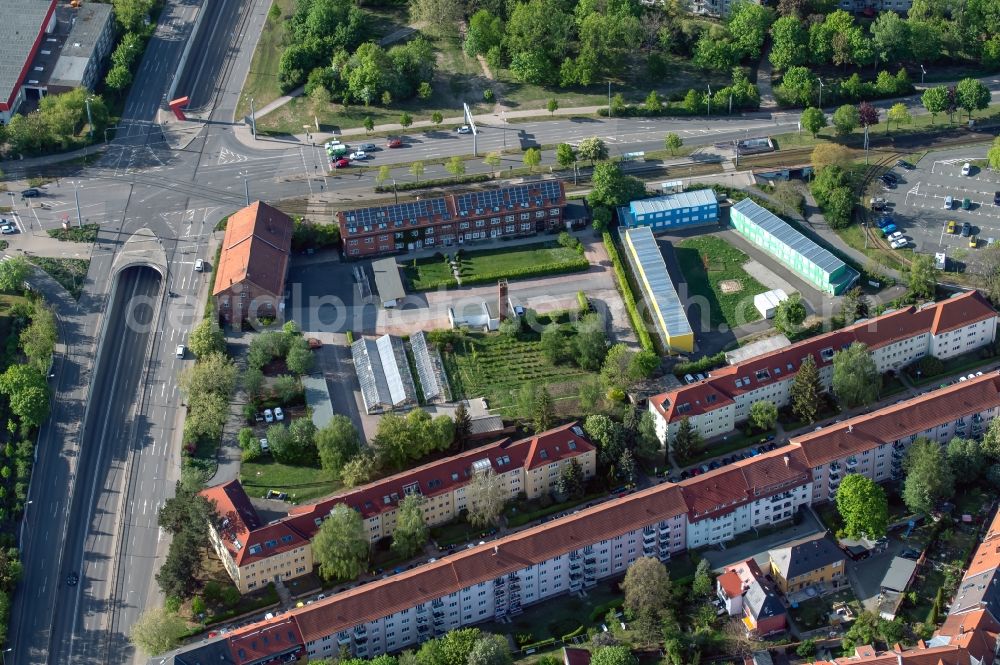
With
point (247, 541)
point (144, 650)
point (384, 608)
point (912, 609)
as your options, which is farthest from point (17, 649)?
point (912, 609)

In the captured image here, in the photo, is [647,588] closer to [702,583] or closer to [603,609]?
[603,609]

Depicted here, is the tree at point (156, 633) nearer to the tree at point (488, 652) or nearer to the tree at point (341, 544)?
the tree at point (341, 544)

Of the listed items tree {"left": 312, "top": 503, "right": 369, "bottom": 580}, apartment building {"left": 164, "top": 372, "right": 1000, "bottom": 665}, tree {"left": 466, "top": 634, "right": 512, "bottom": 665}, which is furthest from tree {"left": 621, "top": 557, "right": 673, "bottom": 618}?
tree {"left": 312, "top": 503, "right": 369, "bottom": 580}

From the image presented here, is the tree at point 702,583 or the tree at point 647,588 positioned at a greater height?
the tree at point 647,588

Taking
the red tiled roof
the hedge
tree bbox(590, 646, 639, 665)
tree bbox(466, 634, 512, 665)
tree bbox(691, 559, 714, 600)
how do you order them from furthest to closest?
the hedge
tree bbox(691, 559, 714, 600)
the red tiled roof
tree bbox(590, 646, 639, 665)
tree bbox(466, 634, 512, 665)

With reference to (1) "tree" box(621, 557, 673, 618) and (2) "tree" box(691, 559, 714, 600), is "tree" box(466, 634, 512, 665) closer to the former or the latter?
(1) "tree" box(621, 557, 673, 618)

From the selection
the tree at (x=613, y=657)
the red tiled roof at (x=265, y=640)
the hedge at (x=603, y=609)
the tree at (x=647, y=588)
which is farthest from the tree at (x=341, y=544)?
the tree at (x=647, y=588)
